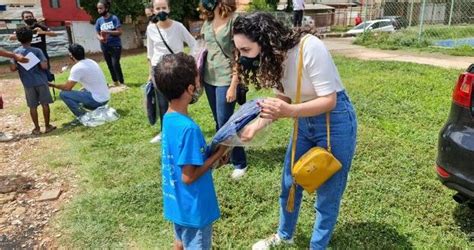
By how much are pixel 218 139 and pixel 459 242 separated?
1.84 metres

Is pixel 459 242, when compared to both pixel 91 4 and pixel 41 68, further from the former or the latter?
pixel 91 4

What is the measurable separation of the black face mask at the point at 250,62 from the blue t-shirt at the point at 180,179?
0.39m

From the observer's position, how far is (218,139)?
6.91ft

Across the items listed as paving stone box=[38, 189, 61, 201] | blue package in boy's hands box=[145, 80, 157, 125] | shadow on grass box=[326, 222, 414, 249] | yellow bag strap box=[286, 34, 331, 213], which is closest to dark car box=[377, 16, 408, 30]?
blue package in boy's hands box=[145, 80, 157, 125]

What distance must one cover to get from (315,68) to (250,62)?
318mm

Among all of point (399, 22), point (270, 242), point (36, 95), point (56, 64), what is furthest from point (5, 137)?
point (399, 22)

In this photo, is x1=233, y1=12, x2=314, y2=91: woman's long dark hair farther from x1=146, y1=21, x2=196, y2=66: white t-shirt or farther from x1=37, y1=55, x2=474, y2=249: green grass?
x1=146, y1=21, x2=196, y2=66: white t-shirt

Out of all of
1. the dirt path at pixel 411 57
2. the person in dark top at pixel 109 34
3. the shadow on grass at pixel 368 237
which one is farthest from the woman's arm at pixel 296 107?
the dirt path at pixel 411 57

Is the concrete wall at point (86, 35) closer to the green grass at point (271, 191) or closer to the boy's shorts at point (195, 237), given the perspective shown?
the green grass at point (271, 191)

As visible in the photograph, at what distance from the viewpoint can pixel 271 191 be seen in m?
3.59

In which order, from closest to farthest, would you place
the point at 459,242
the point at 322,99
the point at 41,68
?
the point at 322,99 < the point at 459,242 < the point at 41,68

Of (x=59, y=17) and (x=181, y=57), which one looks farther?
(x=59, y=17)

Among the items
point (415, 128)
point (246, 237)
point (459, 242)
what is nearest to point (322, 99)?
point (246, 237)

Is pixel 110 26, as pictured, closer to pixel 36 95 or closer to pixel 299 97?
pixel 36 95
